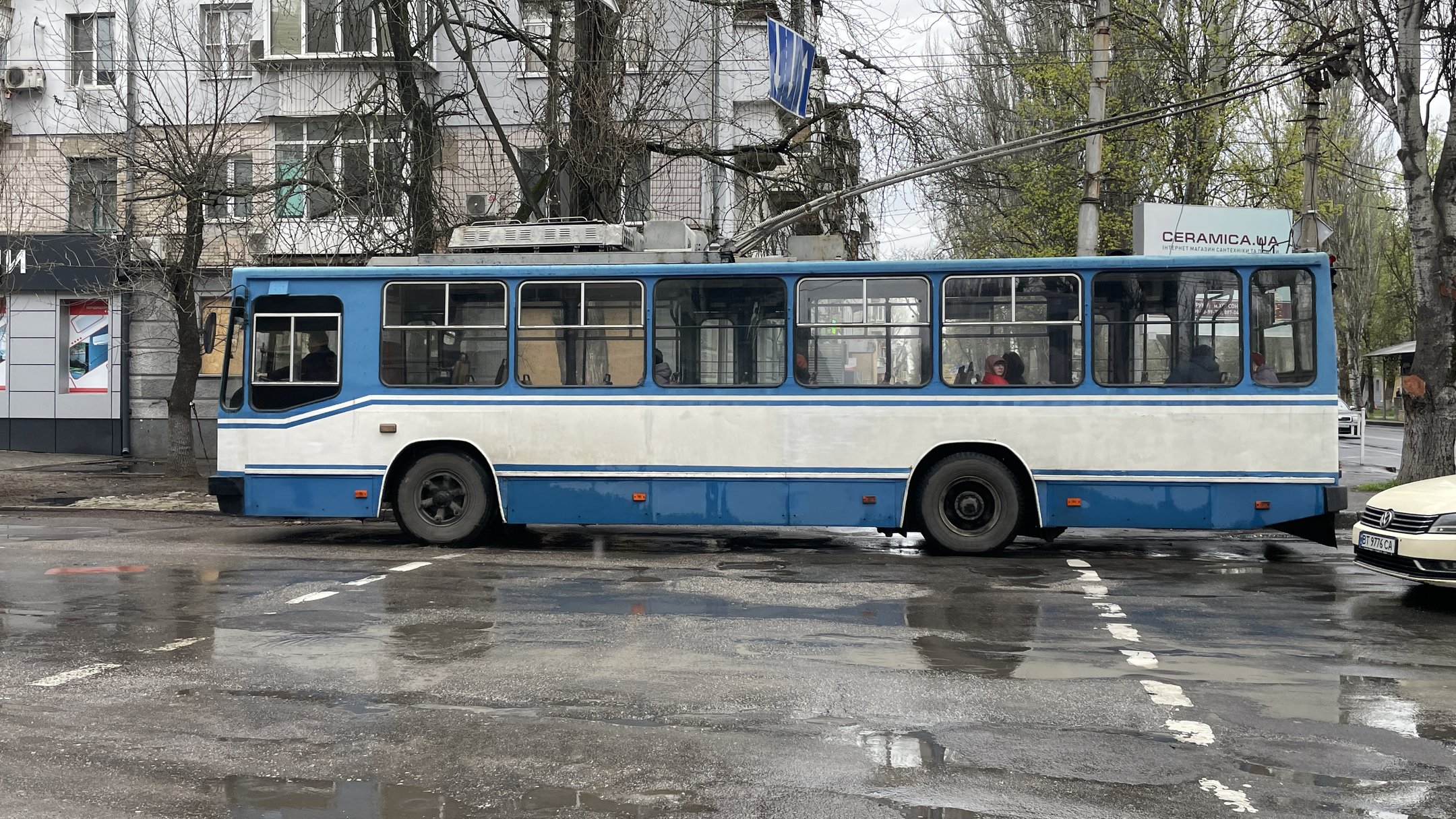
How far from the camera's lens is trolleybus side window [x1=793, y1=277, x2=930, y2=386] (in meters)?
13.0


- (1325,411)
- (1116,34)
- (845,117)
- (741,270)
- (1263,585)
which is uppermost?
(1116,34)

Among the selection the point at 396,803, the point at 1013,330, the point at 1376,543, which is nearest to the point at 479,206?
the point at 1013,330

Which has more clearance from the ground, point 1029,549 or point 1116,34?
point 1116,34

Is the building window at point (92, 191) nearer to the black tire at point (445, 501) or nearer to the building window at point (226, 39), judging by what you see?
the building window at point (226, 39)

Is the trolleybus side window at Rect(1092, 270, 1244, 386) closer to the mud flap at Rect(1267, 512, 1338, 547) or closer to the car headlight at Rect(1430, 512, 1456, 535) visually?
the mud flap at Rect(1267, 512, 1338, 547)

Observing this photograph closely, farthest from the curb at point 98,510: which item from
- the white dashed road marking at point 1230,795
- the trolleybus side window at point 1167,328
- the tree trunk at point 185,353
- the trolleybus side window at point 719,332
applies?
the white dashed road marking at point 1230,795

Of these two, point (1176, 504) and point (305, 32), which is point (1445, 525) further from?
point (305, 32)

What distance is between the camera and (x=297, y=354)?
13859mm

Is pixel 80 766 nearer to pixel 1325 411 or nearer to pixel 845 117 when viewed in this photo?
pixel 1325 411

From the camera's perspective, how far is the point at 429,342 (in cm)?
1368

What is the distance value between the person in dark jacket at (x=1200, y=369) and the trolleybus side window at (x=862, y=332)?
93.4 inches

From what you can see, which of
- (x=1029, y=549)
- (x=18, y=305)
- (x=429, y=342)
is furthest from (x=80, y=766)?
(x=18, y=305)

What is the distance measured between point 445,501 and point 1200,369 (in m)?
7.54

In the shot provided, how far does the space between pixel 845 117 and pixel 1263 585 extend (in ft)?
35.3
